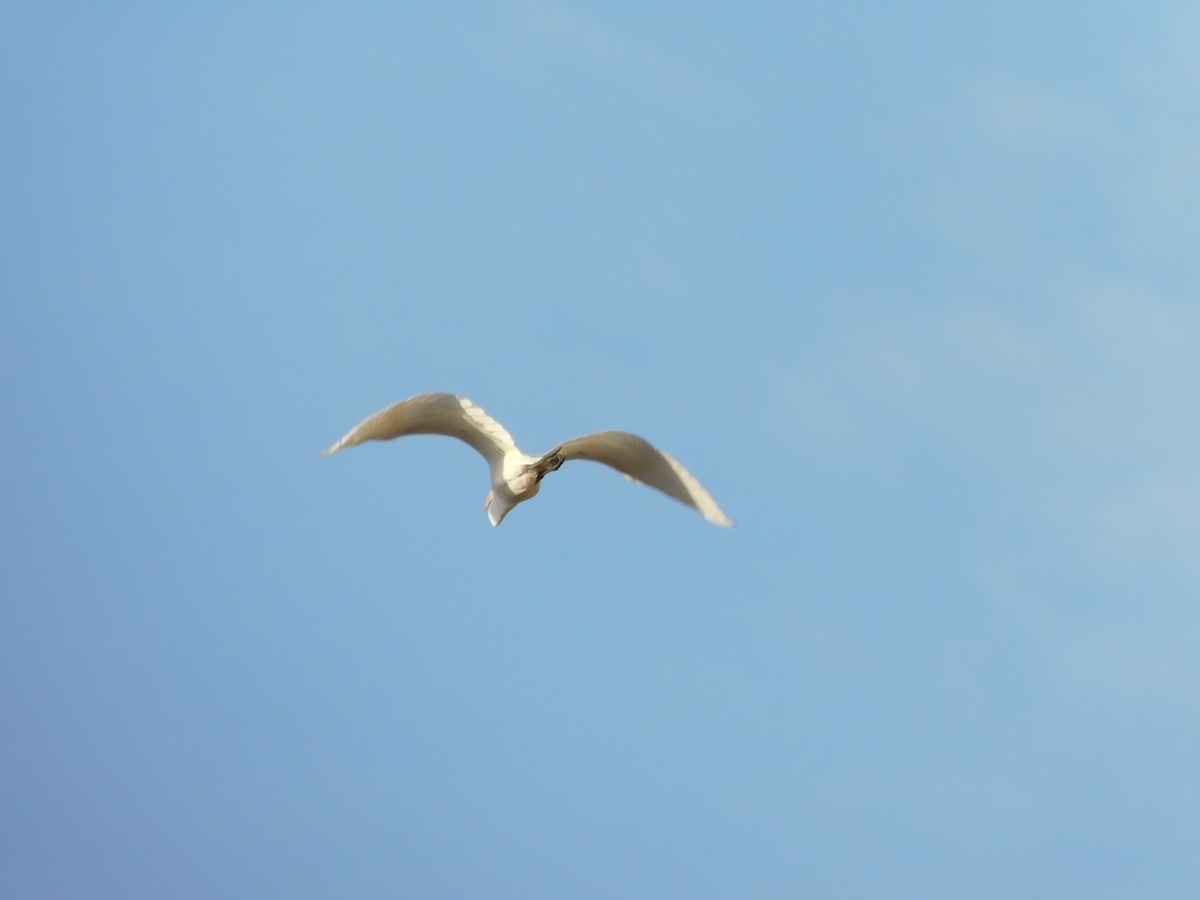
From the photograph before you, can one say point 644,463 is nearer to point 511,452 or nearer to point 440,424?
point 511,452

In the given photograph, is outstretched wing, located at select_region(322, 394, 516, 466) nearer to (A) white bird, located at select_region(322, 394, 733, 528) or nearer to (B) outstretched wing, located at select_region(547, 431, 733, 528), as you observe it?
(A) white bird, located at select_region(322, 394, 733, 528)

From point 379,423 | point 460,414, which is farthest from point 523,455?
point 379,423

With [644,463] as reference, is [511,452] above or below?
below

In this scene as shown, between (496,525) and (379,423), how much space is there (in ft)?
15.8

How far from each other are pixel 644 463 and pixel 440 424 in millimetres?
4182

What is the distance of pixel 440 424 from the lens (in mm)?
32438

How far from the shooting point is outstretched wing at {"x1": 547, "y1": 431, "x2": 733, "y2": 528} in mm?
29672

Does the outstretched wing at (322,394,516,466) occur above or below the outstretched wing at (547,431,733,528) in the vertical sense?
below

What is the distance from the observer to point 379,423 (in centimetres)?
2970

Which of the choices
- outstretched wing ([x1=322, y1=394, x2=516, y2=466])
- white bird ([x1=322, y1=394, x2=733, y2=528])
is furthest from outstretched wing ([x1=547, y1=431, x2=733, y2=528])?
outstretched wing ([x1=322, y1=394, x2=516, y2=466])

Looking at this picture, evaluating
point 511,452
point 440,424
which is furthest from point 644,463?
point 440,424

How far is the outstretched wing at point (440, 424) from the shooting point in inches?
1161

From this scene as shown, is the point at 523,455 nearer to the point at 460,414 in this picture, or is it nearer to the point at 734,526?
the point at 460,414

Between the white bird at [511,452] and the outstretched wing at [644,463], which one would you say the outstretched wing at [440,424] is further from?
the outstretched wing at [644,463]
